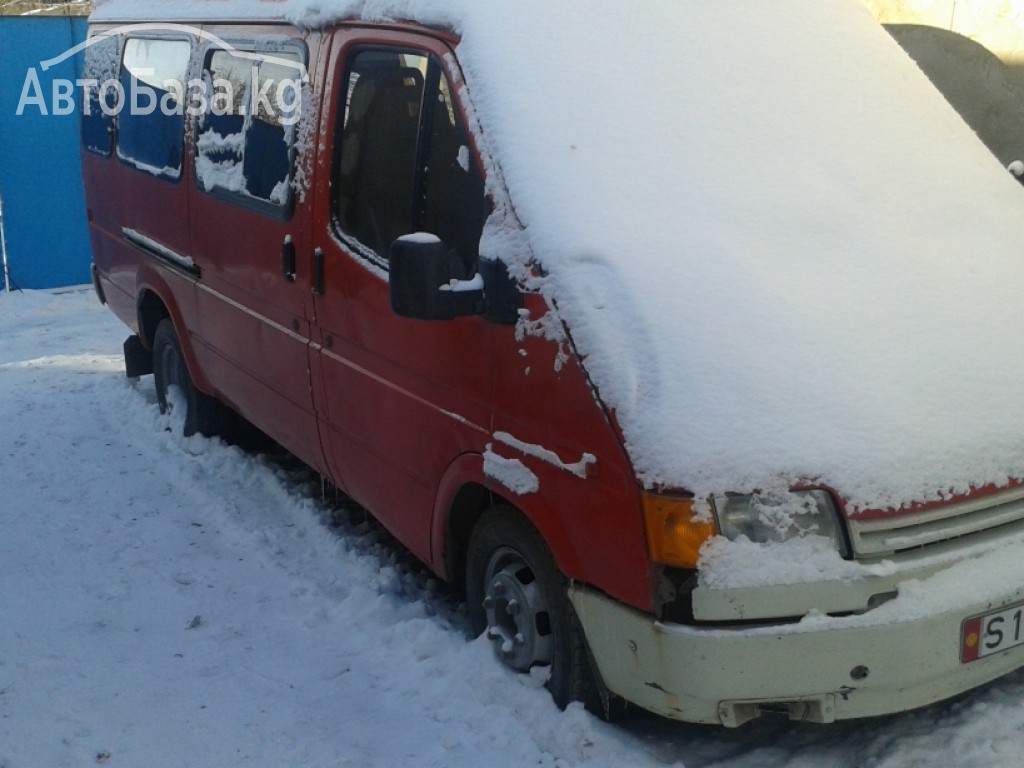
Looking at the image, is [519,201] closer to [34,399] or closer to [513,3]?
[513,3]

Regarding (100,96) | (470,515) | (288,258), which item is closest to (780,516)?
(470,515)

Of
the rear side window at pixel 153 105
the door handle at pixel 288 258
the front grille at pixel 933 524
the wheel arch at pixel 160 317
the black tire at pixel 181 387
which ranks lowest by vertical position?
the black tire at pixel 181 387

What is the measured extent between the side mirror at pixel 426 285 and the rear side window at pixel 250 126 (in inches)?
53.1

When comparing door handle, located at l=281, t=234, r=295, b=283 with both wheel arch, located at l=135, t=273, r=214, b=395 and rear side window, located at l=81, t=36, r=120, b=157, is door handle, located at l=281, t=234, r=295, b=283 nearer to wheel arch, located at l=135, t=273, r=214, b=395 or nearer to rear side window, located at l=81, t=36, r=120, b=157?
wheel arch, located at l=135, t=273, r=214, b=395

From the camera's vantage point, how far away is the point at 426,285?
9.75 feet

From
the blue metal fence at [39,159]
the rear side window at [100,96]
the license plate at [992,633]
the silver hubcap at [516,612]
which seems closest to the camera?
the license plate at [992,633]

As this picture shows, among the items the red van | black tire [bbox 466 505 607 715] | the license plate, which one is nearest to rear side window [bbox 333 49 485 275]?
the red van

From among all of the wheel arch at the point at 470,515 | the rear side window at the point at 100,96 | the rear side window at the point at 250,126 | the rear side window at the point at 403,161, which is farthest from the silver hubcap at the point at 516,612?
the rear side window at the point at 100,96

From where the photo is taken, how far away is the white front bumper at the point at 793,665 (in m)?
2.68

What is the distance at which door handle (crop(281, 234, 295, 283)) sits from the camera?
4164 mm

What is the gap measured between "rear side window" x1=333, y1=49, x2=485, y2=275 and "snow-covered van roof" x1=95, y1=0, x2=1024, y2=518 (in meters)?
0.15

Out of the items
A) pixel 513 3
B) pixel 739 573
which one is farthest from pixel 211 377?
pixel 739 573

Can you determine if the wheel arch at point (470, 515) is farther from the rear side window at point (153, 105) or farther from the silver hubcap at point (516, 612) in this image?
the rear side window at point (153, 105)

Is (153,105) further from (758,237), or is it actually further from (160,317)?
(758,237)
